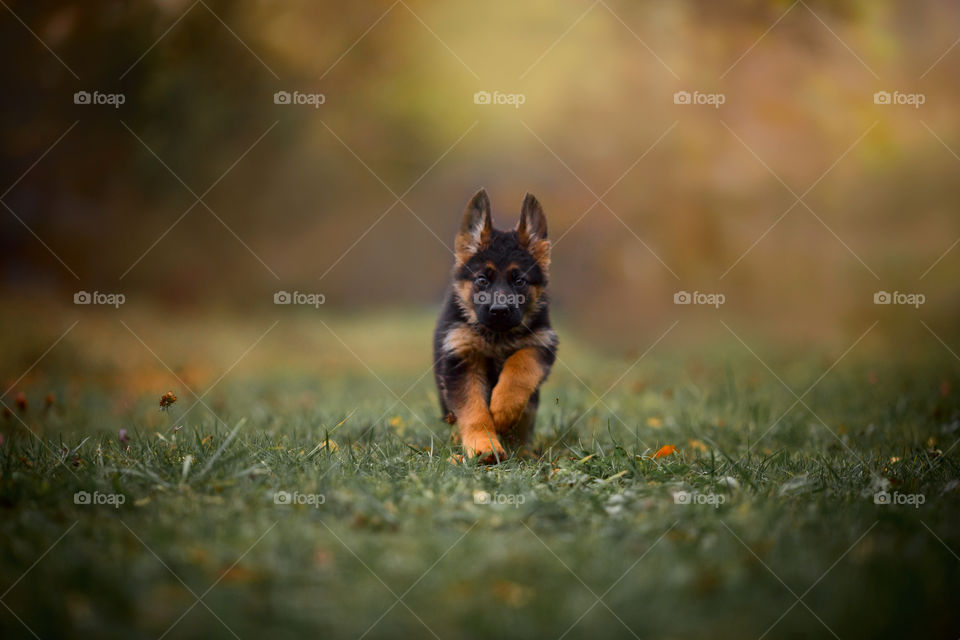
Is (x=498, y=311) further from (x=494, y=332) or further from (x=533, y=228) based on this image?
(x=533, y=228)

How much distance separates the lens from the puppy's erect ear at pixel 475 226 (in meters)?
4.67

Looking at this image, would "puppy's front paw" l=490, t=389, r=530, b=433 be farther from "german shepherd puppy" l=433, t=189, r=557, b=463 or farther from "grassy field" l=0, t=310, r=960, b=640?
"grassy field" l=0, t=310, r=960, b=640

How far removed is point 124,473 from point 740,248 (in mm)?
9314

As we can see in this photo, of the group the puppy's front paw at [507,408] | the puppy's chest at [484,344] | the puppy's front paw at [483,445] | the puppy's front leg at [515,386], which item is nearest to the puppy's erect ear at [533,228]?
the puppy's chest at [484,344]

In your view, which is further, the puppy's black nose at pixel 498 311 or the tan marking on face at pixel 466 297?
the tan marking on face at pixel 466 297

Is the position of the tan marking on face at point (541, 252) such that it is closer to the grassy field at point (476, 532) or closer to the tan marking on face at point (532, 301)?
the tan marking on face at point (532, 301)

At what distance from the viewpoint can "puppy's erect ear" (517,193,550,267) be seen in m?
4.72

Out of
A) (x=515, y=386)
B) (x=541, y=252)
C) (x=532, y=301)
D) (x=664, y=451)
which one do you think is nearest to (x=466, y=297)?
(x=532, y=301)

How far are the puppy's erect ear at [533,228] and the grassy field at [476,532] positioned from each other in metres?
1.30

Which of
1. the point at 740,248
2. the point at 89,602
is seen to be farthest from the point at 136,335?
the point at 740,248

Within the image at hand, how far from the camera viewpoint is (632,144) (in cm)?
1099

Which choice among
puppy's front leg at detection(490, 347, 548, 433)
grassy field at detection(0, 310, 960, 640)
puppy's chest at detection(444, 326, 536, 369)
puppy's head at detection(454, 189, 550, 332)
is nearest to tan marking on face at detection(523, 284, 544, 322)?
puppy's head at detection(454, 189, 550, 332)

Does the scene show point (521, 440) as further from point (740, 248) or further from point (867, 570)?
point (740, 248)

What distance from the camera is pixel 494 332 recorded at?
453cm
